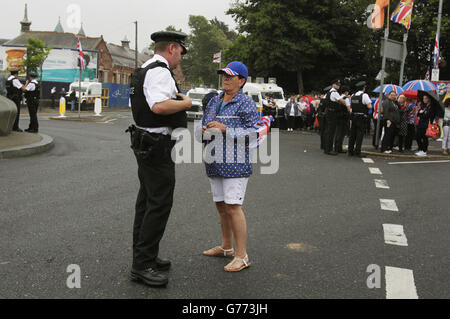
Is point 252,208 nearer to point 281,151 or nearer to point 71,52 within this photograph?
point 281,151

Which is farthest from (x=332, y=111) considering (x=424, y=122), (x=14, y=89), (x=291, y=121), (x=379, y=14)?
(x=291, y=121)

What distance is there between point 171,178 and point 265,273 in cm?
110

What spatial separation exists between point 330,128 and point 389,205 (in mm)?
6892

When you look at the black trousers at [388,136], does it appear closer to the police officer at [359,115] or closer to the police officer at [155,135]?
the police officer at [359,115]

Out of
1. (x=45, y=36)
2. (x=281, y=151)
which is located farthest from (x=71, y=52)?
(x=281, y=151)

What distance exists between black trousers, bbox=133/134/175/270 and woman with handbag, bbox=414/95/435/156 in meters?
11.7

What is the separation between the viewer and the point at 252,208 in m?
6.61

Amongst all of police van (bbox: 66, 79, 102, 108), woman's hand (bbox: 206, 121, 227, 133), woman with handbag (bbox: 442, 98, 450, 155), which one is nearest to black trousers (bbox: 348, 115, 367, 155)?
woman with handbag (bbox: 442, 98, 450, 155)

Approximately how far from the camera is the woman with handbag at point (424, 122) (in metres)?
14.3

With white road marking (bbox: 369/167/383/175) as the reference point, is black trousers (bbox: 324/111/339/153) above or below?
above

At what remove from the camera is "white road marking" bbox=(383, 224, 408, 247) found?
17.1ft

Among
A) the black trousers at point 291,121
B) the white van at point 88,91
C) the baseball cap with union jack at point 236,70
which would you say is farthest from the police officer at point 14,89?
the white van at point 88,91

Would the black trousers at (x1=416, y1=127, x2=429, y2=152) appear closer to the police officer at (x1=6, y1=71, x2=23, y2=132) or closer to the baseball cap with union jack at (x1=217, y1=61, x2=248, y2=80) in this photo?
the baseball cap with union jack at (x1=217, y1=61, x2=248, y2=80)
